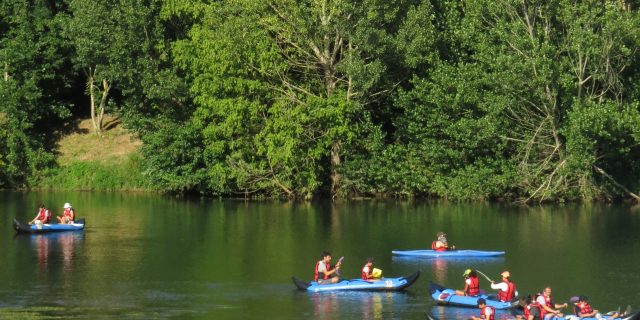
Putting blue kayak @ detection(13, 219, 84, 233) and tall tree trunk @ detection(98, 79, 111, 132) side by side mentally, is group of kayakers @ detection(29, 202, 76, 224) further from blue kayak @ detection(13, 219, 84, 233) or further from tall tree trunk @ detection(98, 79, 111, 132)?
tall tree trunk @ detection(98, 79, 111, 132)

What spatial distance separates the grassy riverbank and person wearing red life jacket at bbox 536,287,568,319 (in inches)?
1764

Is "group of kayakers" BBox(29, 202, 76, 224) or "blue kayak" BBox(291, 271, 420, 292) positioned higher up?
"group of kayakers" BBox(29, 202, 76, 224)

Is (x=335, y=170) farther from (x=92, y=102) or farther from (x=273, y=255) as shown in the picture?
(x=273, y=255)

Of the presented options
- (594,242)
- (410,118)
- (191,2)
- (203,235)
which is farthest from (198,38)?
(594,242)

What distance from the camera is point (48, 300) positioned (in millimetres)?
38062

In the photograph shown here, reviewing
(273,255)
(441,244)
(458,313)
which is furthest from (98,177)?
(458,313)

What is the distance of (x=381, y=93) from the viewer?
230 feet

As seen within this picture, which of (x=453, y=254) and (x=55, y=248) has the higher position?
(x=55, y=248)

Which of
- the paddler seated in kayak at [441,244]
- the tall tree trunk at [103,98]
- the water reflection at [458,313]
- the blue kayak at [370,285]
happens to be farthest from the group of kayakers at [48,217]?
the tall tree trunk at [103,98]

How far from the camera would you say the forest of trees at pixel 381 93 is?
6412 centimetres

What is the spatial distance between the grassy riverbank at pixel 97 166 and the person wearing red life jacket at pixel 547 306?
1764 inches

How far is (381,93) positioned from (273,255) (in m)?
24.0

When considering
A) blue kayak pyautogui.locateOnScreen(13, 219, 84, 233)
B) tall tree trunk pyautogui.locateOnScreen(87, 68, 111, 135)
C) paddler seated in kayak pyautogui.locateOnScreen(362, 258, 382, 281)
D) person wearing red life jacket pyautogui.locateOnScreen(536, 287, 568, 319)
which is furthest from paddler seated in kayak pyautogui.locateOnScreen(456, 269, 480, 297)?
tall tree trunk pyautogui.locateOnScreen(87, 68, 111, 135)

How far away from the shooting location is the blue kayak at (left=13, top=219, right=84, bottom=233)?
53906mm
